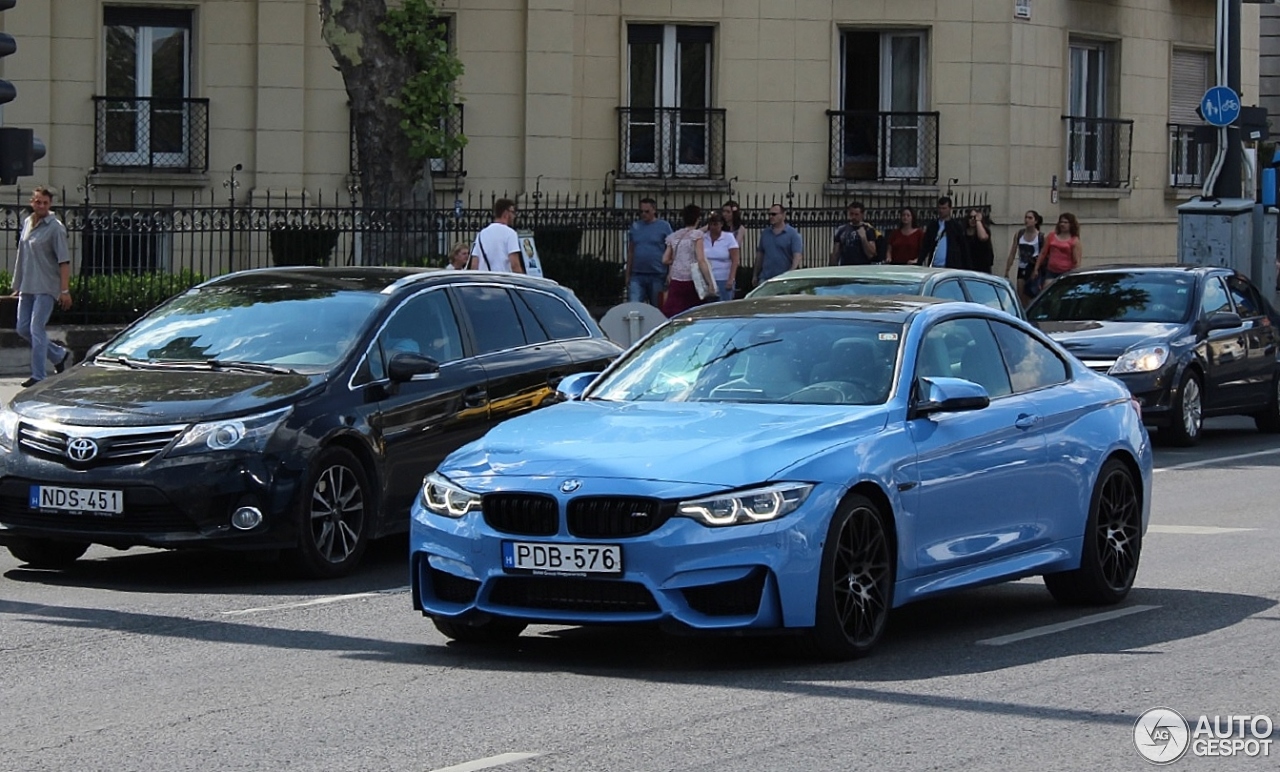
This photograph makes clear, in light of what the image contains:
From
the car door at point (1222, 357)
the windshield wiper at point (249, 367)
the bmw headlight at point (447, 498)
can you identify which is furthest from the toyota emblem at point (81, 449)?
the car door at point (1222, 357)

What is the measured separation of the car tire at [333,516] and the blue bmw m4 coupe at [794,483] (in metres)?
1.81

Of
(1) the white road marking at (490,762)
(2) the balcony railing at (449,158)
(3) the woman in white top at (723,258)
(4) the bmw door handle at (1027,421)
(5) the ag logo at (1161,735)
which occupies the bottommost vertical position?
(1) the white road marking at (490,762)

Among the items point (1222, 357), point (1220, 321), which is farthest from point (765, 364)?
point (1222, 357)

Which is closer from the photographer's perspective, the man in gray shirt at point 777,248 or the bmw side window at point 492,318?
the bmw side window at point 492,318

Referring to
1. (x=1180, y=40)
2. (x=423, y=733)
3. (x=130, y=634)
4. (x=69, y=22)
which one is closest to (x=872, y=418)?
(x=423, y=733)

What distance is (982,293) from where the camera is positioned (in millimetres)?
17594

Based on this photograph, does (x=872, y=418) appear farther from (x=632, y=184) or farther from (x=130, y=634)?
(x=632, y=184)

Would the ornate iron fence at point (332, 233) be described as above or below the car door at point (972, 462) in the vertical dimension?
above

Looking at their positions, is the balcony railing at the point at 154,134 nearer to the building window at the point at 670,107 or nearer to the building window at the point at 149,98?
the building window at the point at 149,98

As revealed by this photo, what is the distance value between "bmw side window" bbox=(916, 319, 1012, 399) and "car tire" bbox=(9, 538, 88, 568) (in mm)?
4557

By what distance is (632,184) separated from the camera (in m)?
30.0

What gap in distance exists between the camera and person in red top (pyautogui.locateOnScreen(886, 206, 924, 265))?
2544 centimetres

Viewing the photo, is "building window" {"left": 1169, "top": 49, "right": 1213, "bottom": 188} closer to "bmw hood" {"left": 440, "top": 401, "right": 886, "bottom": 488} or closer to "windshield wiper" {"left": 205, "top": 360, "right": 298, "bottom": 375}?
"windshield wiper" {"left": 205, "top": 360, "right": 298, "bottom": 375}

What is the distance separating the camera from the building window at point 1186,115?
3516 cm
